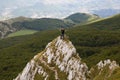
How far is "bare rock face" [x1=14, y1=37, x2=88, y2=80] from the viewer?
104 m

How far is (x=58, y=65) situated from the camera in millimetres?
106750

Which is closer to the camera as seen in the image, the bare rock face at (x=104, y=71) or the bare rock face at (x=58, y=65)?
the bare rock face at (x=58, y=65)

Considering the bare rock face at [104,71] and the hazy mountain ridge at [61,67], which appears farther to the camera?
the bare rock face at [104,71]

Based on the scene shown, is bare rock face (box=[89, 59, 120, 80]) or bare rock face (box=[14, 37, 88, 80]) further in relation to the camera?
bare rock face (box=[89, 59, 120, 80])

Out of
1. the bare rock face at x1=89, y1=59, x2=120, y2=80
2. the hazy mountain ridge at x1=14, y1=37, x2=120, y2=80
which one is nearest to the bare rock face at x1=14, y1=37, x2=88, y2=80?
the hazy mountain ridge at x1=14, y1=37, x2=120, y2=80

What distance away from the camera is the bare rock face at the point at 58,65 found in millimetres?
103812

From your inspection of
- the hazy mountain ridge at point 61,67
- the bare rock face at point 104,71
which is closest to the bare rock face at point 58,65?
the hazy mountain ridge at point 61,67

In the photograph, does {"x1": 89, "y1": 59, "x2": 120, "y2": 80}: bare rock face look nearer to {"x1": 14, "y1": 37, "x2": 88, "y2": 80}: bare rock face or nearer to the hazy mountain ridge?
the hazy mountain ridge

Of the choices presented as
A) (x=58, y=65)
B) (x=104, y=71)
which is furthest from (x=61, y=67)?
(x=104, y=71)

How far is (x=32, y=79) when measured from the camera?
10725cm

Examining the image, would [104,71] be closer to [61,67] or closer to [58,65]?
[61,67]

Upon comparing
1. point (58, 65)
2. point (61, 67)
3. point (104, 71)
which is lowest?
point (104, 71)

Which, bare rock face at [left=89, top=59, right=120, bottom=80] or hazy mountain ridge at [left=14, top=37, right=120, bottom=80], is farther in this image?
bare rock face at [left=89, top=59, right=120, bottom=80]

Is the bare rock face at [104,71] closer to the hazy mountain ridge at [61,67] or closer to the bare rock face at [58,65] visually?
the hazy mountain ridge at [61,67]
